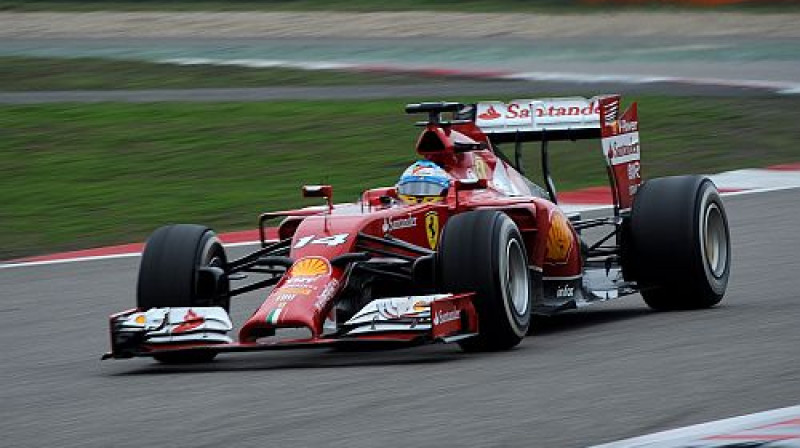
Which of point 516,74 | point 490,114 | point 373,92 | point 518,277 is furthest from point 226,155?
point 518,277

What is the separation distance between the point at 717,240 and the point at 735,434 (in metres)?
4.70

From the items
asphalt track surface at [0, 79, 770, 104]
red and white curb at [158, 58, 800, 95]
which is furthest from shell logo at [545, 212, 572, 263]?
red and white curb at [158, 58, 800, 95]

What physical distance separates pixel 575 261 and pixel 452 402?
3009 millimetres

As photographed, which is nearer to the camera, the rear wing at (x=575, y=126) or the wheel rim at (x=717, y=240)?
the wheel rim at (x=717, y=240)

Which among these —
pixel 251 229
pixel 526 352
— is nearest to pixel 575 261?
pixel 526 352

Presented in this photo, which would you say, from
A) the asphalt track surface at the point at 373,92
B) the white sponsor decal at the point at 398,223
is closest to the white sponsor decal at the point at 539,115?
the white sponsor decal at the point at 398,223

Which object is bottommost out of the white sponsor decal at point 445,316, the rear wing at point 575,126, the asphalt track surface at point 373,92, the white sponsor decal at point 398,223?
the white sponsor decal at point 445,316

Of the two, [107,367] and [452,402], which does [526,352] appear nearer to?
[452,402]

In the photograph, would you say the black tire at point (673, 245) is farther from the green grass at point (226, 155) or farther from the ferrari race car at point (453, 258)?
the green grass at point (226, 155)

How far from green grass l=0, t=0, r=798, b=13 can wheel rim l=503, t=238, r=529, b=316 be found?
91.8ft

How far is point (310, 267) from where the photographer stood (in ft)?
30.6

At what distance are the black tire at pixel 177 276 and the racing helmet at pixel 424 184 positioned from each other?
4.18 ft

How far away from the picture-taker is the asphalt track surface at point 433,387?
23.5 feet

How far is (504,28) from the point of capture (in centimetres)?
3591
